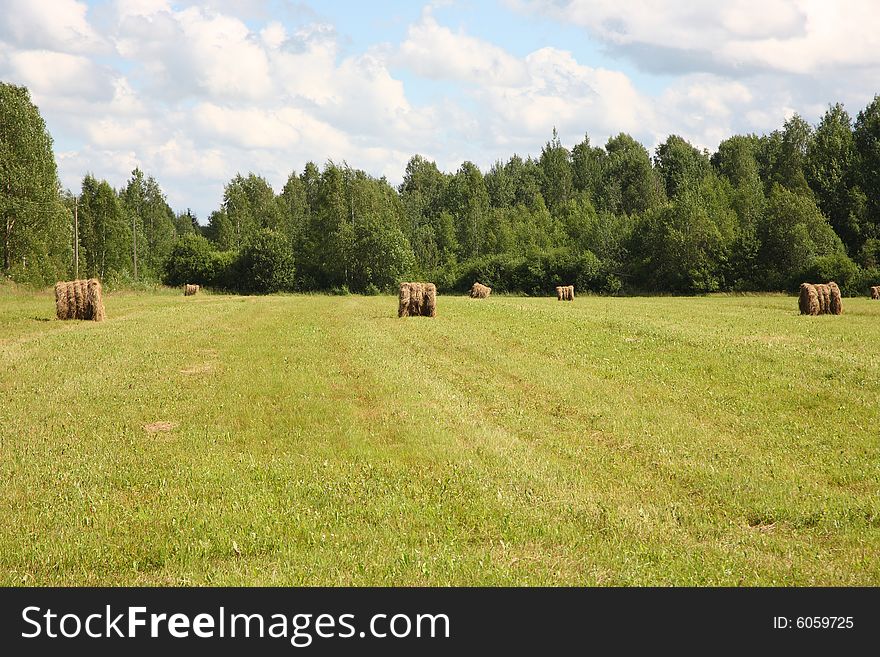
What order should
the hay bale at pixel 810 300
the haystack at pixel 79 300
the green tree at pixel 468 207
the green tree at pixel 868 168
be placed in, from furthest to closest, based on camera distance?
the green tree at pixel 468 207 < the green tree at pixel 868 168 < the hay bale at pixel 810 300 < the haystack at pixel 79 300

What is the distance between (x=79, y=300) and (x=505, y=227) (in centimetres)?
8561

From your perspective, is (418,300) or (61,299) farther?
(418,300)

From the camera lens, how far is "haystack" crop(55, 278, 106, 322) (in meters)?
34.1

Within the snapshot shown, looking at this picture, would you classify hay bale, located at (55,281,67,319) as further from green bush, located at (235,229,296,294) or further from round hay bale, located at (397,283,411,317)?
green bush, located at (235,229,296,294)

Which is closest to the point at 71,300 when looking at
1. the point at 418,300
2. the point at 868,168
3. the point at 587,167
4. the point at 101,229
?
the point at 418,300

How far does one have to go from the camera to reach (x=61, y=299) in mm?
34062

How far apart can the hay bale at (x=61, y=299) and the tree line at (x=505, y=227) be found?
31090 mm

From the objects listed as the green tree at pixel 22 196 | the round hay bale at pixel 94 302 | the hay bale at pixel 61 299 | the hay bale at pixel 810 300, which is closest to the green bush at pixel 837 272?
the hay bale at pixel 810 300

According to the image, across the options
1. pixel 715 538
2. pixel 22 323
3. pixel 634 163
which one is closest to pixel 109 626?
pixel 715 538

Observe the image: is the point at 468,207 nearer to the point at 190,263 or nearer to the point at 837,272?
the point at 190,263

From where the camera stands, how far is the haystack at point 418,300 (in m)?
36.4

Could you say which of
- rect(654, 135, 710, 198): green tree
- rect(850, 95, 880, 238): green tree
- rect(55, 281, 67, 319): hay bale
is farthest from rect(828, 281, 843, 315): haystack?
rect(654, 135, 710, 198): green tree

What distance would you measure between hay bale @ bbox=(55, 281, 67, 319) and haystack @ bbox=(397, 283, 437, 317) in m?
14.1

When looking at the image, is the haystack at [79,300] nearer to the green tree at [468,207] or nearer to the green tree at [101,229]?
the green tree at [101,229]
